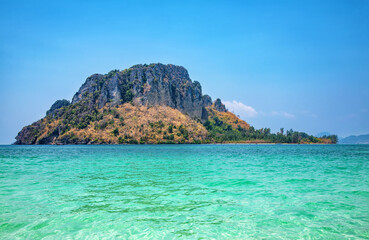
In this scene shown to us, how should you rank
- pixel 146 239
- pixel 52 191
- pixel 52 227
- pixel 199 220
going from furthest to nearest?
1. pixel 52 191
2. pixel 199 220
3. pixel 52 227
4. pixel 146 239

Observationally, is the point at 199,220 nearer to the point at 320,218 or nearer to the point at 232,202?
the point at 232,202

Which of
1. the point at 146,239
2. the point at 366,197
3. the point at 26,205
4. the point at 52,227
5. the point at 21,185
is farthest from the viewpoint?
the point at 21,185

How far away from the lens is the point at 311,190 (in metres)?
17.7

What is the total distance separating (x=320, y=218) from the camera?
11.5 m

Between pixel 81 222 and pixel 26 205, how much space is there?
5.07 metres

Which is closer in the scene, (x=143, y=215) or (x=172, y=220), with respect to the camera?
(x=172, y=220)

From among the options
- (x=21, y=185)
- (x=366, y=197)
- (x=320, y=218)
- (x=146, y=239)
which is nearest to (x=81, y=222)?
(x=146, y=239)

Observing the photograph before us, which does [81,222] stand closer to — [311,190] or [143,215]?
[143,215]

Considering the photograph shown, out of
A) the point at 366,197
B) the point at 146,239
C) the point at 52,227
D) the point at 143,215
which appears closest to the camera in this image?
the point at 146,239

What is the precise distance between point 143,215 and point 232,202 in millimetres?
5342

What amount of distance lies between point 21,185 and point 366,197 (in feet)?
82.0

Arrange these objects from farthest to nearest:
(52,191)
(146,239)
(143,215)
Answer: (52,191), (143,215), (146,239)

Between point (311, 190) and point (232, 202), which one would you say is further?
point (311, 190)

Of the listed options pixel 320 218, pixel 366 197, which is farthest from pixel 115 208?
pixel 366 197
